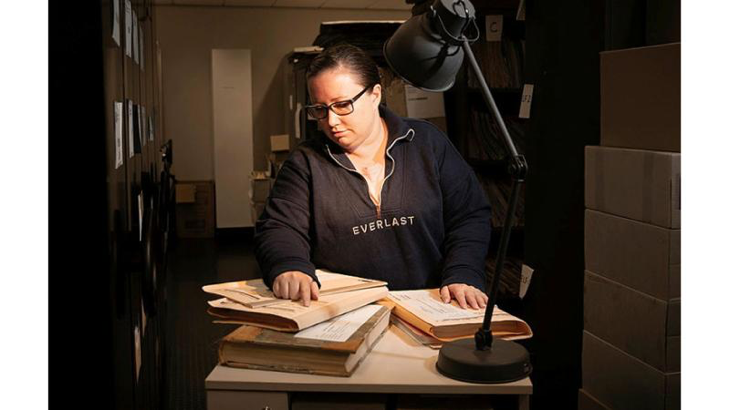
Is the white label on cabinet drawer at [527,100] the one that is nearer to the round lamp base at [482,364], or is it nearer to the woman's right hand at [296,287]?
the woman's right hand at [296,287]

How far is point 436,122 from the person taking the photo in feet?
14.8

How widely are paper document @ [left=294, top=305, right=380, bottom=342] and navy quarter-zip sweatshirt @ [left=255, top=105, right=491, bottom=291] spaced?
0.44m

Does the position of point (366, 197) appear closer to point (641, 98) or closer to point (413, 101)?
point (641, 98)

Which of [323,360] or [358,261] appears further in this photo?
[358,261]

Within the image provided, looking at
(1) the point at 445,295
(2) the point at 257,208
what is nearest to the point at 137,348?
(1) the point at 445,295

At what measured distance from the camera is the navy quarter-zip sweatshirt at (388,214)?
7.41 feet

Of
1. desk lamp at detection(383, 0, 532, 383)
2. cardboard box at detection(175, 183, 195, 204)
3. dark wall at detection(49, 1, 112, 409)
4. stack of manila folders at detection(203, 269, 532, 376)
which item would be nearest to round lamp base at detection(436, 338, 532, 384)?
desk lamp at detection(383, 0, 532, 383)

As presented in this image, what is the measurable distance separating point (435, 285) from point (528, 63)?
125 centimetres

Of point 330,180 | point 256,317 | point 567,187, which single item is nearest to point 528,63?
point 567,187

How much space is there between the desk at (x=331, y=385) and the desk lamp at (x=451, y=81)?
2 centimetres

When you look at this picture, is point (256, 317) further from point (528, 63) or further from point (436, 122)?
point (436, 122)

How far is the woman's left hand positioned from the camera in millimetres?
1890

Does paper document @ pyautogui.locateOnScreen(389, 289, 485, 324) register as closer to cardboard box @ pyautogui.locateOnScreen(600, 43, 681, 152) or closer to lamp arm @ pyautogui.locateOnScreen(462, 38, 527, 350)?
lamp arm @ pyautogui.locateOnScreen(462, 38, 527, 350)

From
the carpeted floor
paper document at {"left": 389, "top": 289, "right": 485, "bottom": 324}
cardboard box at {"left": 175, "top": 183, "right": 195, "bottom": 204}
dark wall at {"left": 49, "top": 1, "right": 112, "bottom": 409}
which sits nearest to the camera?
dark wall at {"left": 49, "top": 1, "right": 112, "bottom": 409}
